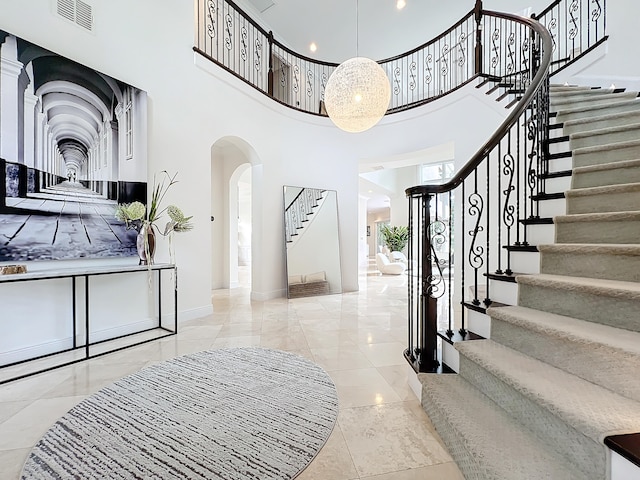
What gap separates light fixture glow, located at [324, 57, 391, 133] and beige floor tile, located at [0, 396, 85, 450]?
143 inches

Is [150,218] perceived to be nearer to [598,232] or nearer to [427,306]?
[427,306]

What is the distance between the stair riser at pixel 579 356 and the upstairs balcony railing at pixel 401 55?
3.88 metres

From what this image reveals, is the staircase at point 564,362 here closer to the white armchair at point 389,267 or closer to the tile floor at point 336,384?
the tile floor at point 336,384

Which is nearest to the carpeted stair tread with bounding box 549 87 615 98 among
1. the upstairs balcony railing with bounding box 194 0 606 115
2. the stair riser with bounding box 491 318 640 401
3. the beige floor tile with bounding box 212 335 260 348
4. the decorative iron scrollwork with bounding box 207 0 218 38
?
the upstairs balcony railing with bounding box 194 0 606 115

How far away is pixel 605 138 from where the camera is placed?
259cm

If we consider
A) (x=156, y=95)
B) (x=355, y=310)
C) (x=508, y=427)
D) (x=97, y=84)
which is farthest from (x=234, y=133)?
(x=508, y=427)

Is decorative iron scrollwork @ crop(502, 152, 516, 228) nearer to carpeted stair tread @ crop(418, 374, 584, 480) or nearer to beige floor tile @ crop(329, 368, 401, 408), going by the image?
carpeted stair tread @ crop(418, 374, 584, 480)

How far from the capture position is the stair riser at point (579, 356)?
111 cm

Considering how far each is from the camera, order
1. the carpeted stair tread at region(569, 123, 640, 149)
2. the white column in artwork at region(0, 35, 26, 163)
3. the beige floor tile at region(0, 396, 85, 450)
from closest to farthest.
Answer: the beige floor tile at region(0, 396, 85, 450)
the white column in artwork at region(0, 35, 26, 163)
the carpeted stair tread at region(569, 123, 640, 149)

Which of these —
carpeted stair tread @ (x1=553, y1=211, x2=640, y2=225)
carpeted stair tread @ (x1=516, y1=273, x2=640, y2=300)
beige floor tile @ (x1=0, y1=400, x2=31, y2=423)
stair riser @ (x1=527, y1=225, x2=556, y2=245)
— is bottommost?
beige floor tile @ (x1=0, y1=400, x2=31, y2=423)

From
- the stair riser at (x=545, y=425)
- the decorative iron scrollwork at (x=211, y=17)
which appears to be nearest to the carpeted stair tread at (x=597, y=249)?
the stair riser at (x=545, y=425)

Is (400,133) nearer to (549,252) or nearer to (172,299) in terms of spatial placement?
(549,252)

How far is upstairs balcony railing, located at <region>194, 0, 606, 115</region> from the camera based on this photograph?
170 inches

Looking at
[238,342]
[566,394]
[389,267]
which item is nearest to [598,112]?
[566,394]
